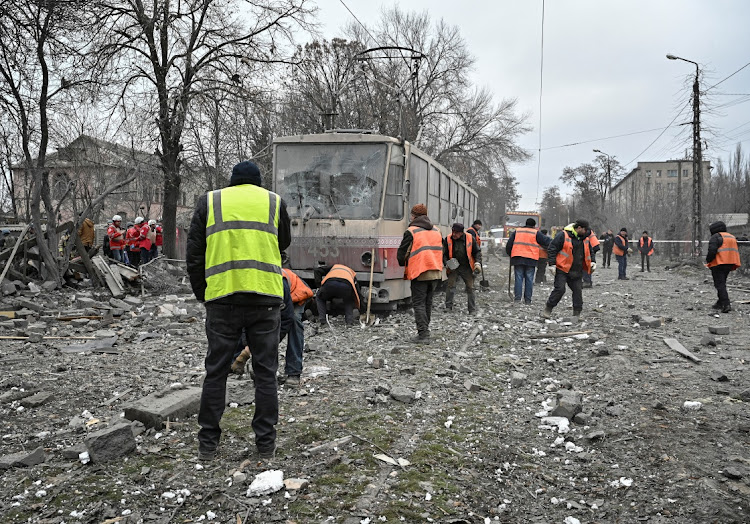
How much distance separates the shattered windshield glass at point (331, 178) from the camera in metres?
10.6

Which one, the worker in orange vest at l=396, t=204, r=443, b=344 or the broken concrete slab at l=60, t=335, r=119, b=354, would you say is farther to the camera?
the worker in orange vest at l=396, t=204, r=443, b=344

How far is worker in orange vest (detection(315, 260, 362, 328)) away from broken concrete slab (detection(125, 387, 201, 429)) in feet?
14.7

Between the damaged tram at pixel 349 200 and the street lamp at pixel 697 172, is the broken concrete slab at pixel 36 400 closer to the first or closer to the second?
the damaged tram at pixel 349 200

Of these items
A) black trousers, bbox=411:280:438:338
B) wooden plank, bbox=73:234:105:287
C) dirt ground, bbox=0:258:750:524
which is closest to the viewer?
dirt ground, bbox=0:258:750:524

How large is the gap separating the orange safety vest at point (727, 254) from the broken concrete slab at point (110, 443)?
11.0 m

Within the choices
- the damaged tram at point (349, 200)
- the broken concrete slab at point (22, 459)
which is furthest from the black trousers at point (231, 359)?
the damaged tram at point (349, 200)

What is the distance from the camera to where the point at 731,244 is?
11.5 meters

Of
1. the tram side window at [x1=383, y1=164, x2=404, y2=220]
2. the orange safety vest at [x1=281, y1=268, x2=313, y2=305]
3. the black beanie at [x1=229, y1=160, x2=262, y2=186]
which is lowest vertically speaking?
the orange safety vest at [x1=281, y1=268, x2=313, y2=305]

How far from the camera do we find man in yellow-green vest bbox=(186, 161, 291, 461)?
3857mm

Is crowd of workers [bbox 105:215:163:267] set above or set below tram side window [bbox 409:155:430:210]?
below

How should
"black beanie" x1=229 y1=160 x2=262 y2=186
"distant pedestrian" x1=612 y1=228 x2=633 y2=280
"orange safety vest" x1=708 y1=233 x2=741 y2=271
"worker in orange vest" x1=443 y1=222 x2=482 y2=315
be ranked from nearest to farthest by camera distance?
1. "black beanie" x1=229 y1=160 x2=262 y2=186
2. "orange safety vest" x1=708 y1=233 x2=741 y2=271
3. "worker in orange vest" x1=443 y1=222 x2=482 y2=315
4. "distant pedestrian" x1=612 y1=228 x2=633 y2=280

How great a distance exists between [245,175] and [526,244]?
9652 mm

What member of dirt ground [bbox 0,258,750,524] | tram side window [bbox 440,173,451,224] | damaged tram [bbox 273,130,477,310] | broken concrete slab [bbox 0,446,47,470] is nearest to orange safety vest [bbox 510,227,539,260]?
tram side window [bbox 440,173,451,224]

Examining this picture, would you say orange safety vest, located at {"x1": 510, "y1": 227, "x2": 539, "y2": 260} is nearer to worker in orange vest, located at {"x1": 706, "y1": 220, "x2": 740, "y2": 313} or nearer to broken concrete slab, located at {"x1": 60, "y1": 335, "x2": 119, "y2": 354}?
worker in orange vest, located at {"x1": 706, "y1": 220, "x2": 740, "y2": 313}
